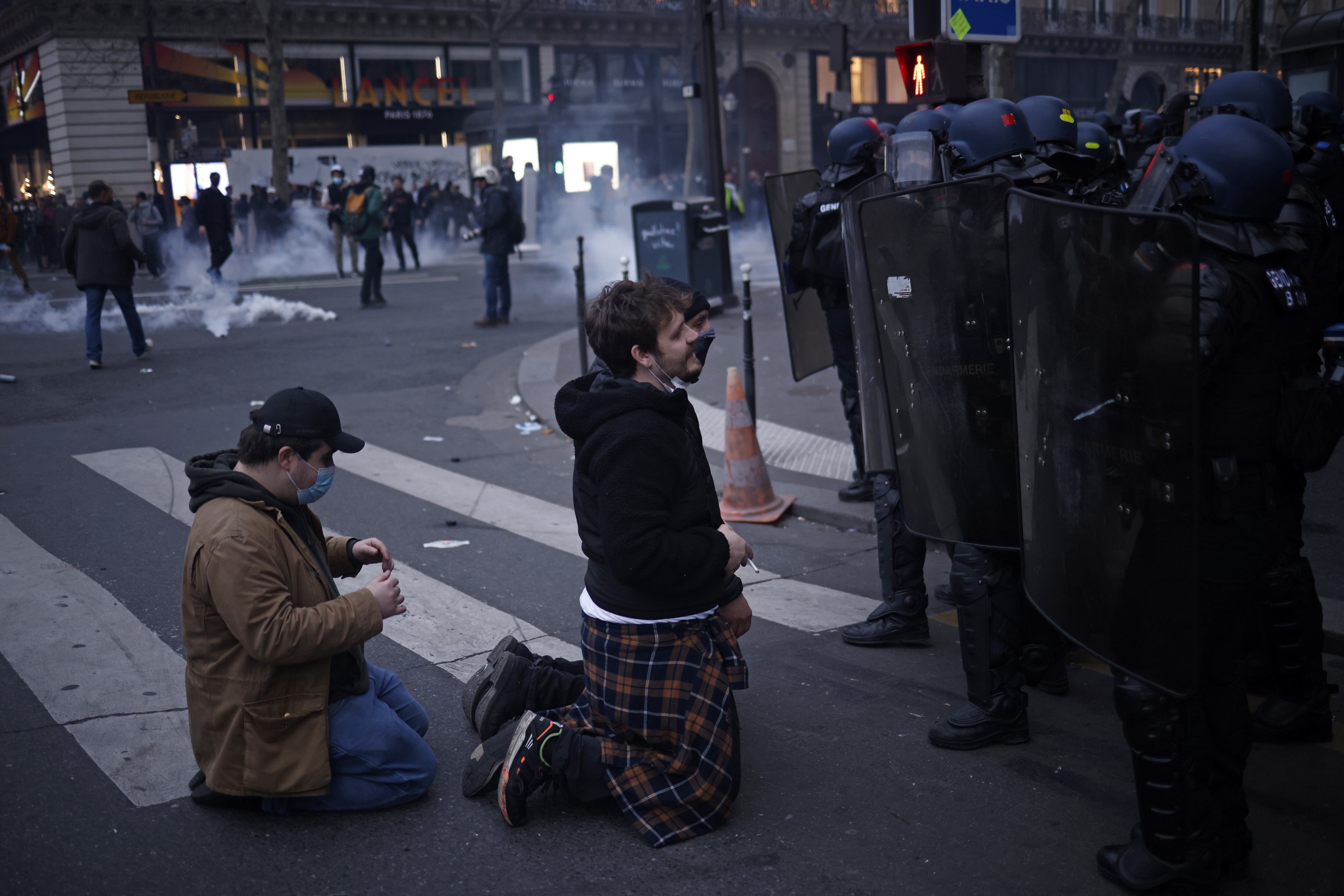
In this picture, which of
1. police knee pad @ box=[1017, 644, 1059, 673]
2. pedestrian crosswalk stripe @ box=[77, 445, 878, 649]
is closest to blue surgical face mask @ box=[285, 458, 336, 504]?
pedestrian crosswalk stripe @ box=[77, 445, 878, 649]

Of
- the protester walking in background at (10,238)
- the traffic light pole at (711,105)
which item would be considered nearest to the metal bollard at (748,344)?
the traffic light pole at (711,105)

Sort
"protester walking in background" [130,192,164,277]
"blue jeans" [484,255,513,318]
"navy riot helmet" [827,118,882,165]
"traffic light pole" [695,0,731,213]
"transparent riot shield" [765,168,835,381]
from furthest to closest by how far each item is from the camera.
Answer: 1. "protester walking in background" [130,192,164,277]
2. "blue jeans" [484,255,513,318]
3. "traffic light pole" [695,0,731,213]
4. "transparent riot shield" [765,168,835,381]
5. "navy riot helmet" [827,118,882,165]

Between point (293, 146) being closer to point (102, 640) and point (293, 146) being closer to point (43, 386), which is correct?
point (43, 386)

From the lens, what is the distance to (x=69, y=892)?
117 inches

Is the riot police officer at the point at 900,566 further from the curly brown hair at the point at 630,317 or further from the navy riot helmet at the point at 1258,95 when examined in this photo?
the curly brown hair at the point at 630,317

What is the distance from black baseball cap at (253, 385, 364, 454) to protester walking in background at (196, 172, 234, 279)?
18941 mm

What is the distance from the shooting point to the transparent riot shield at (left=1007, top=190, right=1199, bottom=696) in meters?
2.36

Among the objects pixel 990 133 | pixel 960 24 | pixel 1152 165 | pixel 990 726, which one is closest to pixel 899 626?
pixel 990 726

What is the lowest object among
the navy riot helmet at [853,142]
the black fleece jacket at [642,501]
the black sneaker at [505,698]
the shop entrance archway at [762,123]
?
the black sneaker at [505,698]

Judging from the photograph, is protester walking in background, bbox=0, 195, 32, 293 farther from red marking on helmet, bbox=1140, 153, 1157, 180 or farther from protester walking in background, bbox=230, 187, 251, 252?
red marking on helmet, bbox=1140, 153, 1157, 180

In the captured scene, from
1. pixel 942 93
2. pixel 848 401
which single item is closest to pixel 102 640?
pixel 848 401

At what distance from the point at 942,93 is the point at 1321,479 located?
124 inches

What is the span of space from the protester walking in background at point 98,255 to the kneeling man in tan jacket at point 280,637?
950 cm

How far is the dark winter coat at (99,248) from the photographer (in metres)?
11.6
